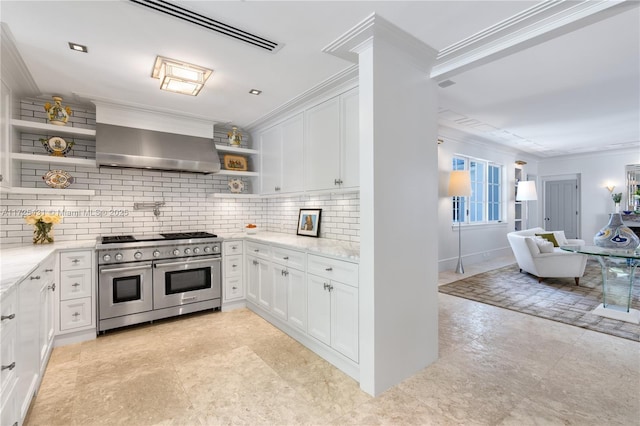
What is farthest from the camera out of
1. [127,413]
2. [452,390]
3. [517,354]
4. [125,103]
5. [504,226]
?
[504,226]

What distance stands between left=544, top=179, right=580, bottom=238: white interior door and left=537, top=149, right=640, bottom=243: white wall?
20cm

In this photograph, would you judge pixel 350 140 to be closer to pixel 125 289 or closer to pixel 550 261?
pixel 125 289

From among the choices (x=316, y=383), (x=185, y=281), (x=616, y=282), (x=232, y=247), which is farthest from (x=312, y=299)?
(x=616, y=282)

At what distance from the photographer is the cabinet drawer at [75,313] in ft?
9.85

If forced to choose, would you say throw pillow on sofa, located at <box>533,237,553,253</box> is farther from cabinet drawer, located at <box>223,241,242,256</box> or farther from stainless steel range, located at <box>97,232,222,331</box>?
stainless steel range, located at <box>97,232,222,331</box>

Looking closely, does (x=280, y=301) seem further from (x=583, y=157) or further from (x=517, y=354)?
(x=583, y=157)

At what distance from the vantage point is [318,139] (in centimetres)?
333

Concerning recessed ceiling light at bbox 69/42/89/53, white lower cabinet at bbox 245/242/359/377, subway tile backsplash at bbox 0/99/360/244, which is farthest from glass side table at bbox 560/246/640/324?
recessed ceiling light at bbox 69/42/89/53

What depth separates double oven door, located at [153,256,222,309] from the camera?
3.49 m

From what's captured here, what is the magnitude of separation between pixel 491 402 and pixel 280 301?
2.00 m

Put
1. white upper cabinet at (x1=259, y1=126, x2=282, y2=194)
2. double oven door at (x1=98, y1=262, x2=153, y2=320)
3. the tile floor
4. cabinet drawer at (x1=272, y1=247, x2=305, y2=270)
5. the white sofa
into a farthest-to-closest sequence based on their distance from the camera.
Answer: the white sofa, white upper cabinet at (x1=259, y1=126, x2=282, y2=194), double oven door at (x1=98, y1=262, x2=153, y2=320), cabinet drawer at (x1=272, y1=247, x2=305, y2=270), the tile floor

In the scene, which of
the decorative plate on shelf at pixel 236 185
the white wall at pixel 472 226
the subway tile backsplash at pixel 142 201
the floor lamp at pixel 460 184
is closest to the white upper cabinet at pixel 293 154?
the subway tile backsplash at pixel 142 201

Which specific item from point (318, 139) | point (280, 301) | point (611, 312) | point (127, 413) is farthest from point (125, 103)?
point (611, 312)

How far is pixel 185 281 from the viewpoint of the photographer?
366cm
